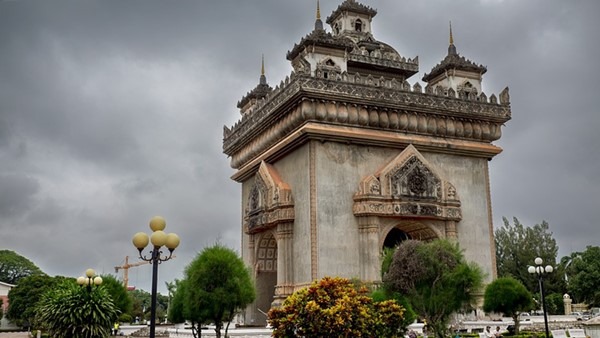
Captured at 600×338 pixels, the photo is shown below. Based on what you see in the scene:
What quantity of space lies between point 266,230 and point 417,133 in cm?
685

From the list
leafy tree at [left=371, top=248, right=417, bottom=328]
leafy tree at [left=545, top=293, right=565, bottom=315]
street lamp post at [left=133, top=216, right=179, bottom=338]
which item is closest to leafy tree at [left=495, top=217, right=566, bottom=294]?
leafy tree at [left=545, top=293, right=565, bottom=315]

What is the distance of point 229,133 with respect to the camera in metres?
30.3

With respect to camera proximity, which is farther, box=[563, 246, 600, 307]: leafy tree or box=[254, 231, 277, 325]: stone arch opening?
box=[563, 246, 600, 307]: leafy tree

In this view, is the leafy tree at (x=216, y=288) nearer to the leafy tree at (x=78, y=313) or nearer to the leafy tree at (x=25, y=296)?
the leafy tree at (x=78, y=313)

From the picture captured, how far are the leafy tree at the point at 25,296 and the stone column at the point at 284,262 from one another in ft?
105

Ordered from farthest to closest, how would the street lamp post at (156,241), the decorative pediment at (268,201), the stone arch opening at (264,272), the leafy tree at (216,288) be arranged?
the stone arch opening at (264,272), the decorative pediment at (268,201), the leafy tree at (216,288), the street lamp post at (156,241)

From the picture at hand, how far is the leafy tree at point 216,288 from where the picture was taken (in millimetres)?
18016

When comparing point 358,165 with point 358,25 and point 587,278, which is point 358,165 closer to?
point 358,25

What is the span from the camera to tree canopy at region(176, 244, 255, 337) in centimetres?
1802

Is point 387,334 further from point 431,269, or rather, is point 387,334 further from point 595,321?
point 595,321

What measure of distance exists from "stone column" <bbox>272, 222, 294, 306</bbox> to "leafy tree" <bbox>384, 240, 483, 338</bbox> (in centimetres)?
581

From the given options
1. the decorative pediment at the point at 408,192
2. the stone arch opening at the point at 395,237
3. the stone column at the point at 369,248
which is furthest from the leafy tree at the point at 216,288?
the stone arch opening at the point at 395,237

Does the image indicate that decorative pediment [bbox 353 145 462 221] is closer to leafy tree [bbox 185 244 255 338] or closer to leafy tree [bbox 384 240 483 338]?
leafy tree [bbox 384 240 483 338]

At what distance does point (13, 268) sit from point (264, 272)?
55.2 metres
